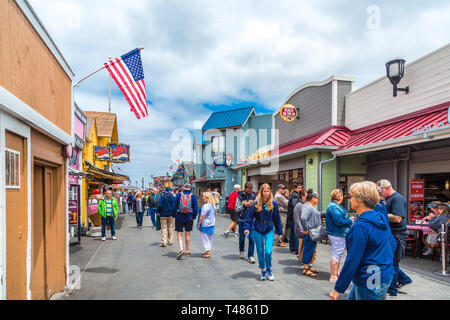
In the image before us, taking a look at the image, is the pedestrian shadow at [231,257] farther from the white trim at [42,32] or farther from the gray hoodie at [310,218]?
the white trim at [42,32]

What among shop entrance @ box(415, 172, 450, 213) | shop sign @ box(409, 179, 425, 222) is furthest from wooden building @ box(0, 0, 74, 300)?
shop entrance @ box(415, 172, 450, 213)

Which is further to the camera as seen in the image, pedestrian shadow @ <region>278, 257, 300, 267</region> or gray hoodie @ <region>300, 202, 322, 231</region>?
pedestrian shadow @ <region>278, 257, 300, 267</region>

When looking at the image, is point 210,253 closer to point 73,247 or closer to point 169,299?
point 169,299

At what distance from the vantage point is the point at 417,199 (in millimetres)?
9727

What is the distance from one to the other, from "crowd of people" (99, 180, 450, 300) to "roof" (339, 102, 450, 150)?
79.9 inches

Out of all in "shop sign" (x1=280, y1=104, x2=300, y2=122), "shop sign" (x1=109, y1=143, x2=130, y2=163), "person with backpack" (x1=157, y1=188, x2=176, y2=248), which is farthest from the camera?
"shop sign" (x1=109, y1=143, x2=130, y2=163)

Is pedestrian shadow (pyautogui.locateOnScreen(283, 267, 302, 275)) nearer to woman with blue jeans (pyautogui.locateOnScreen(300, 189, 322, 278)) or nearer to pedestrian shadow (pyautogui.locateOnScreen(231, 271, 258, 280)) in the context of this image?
woman with blue jeans (pyautogui.locateOnScreen(300, 189, 322, 278))

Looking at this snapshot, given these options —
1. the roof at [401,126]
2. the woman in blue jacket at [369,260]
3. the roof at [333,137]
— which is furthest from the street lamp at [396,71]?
the woman in blue jacket at [369,260]

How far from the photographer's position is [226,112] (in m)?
29.2

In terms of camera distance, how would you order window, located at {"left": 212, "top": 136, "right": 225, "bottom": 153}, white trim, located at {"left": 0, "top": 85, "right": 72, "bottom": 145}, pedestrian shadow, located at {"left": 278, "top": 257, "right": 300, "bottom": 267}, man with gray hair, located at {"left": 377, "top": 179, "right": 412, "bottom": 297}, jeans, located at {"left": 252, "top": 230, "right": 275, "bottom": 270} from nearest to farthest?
white trim, located at {"left": 0, "top": 85, "right": 72, "bottom": 145}, man with gray hair, located at {"left": 377, "top": 179, "right": 412, "bottom": 297}, jeans, located at {"left": 252, "top": 230, "right": 275, "bottom": 270}, pedestrian shadow, located at {"left": 278, "top": 257, "right": 300, "bottom": 267}, window, located at {"left": 212, "top": 136, "right": 225, "bottom": 153}

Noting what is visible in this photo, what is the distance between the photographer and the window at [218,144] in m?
27.4

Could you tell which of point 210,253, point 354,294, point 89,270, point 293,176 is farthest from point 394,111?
point 89,270

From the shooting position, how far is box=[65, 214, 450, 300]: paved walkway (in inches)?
209
